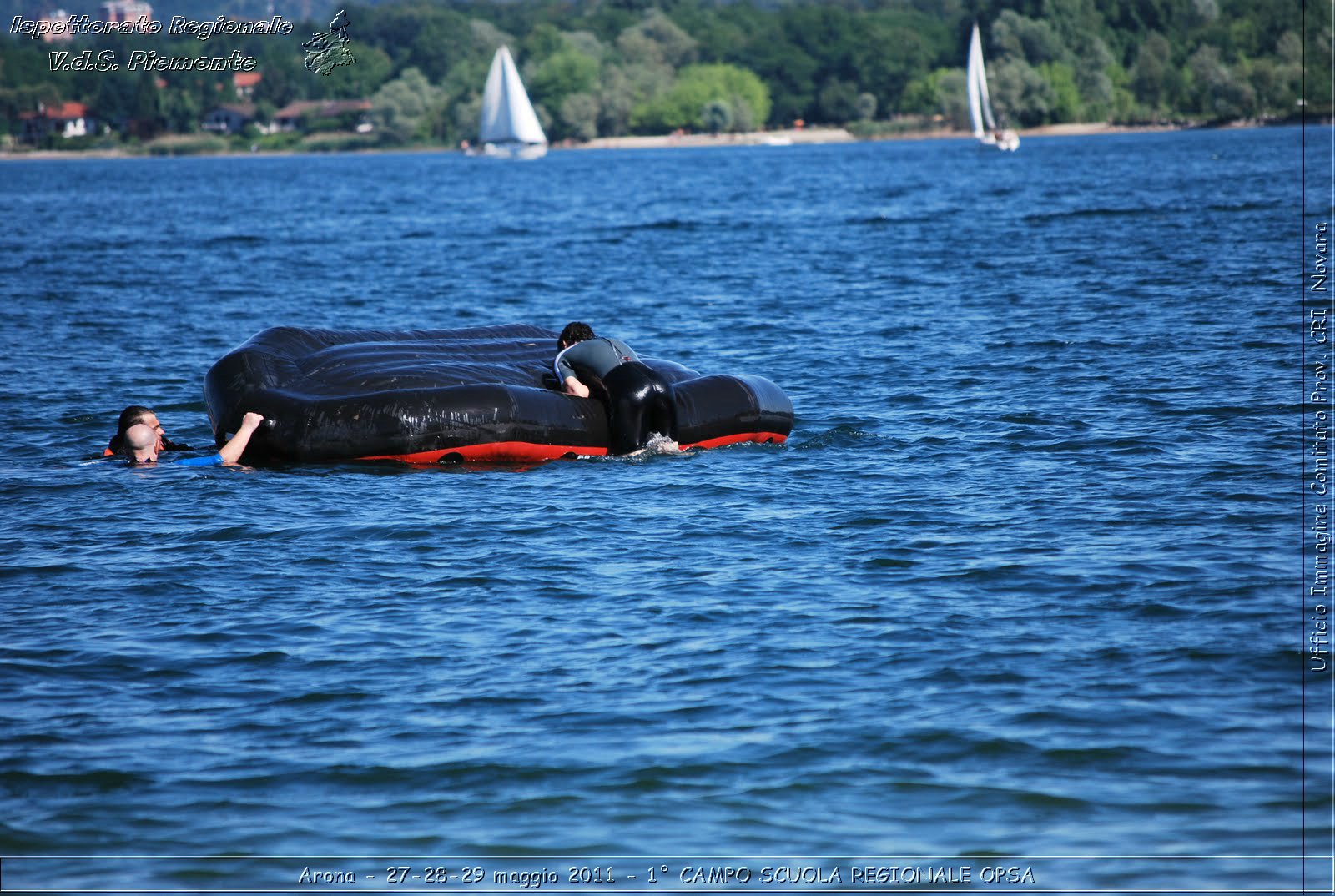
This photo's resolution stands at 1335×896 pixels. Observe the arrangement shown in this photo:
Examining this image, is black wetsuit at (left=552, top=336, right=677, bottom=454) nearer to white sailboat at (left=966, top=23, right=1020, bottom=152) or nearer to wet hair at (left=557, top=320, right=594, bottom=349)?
wet hair at (left=557, top=320, right=594, bottom=349)

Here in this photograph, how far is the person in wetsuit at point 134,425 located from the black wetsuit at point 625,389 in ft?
12.0

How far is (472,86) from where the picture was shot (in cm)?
15000

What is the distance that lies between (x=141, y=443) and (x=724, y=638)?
269 inches

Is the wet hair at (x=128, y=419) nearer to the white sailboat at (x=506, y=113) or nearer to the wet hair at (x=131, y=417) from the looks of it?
the wet hair at (x=131, y=417)

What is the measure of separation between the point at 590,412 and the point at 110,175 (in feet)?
303

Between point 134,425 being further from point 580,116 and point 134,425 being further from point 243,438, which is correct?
point 580,116

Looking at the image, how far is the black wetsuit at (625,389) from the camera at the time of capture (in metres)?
12.7

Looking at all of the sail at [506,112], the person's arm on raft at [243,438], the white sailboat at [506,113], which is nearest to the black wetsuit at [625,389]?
the person's arm on raft at [243,438]

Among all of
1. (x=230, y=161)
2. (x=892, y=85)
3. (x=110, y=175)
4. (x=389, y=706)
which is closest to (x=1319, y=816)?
(x=389, y=706)

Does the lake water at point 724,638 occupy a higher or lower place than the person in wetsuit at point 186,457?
lower

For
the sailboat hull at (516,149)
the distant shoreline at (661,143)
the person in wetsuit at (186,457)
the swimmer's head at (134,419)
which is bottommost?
the person in wetsuit at (186,457)

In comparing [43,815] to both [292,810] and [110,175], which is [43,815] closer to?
[292,810]

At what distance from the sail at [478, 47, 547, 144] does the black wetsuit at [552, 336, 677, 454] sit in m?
90.9

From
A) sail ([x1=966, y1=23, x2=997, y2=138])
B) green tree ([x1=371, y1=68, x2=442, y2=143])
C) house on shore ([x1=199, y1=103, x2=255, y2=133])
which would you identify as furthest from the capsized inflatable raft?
house on shore ([x1=199, y1=103, x2=255, y2=133])
